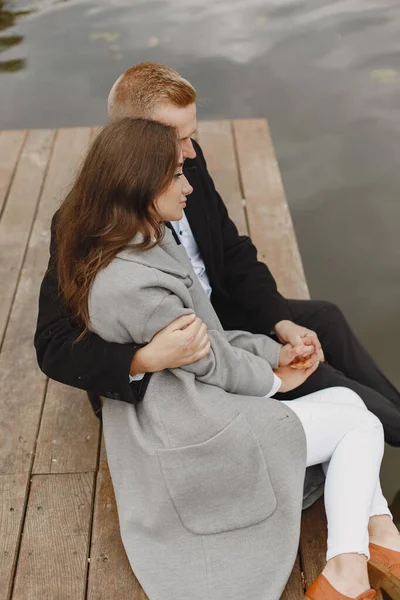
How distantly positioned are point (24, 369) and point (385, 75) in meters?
3.63

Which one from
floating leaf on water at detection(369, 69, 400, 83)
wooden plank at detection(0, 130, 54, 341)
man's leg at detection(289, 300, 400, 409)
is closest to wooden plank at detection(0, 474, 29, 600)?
wooden plank at detection(0, 130, 54, 341)

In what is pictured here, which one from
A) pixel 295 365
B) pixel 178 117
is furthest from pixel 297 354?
pixel 178 117

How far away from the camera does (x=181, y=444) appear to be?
1.84m

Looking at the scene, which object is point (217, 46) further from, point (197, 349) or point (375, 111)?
point (197, 349)

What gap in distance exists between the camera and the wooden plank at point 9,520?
203cm

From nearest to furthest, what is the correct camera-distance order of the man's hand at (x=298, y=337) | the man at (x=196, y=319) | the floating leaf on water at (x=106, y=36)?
the man at (x=196, y=319)
the man's hand at (x=298, y=337)
the floating leaf on water at (x=106, y=36)

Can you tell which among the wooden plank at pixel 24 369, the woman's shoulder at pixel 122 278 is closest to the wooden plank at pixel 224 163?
the wooden plank at pixel 24 369

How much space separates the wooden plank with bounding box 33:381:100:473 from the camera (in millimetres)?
2340

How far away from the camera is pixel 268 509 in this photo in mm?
1879

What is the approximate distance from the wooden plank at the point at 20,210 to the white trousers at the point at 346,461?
1331mm

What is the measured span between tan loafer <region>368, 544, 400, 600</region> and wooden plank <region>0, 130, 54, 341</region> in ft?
5.10

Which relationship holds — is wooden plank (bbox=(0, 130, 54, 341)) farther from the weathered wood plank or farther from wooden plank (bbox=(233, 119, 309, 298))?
wooden plank (bbox=(233, 119, 309, 298))

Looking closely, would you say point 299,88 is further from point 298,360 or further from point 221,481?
point 221,481

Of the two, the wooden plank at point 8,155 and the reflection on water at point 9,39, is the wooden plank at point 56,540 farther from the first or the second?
the reflection on water at point 9,39
